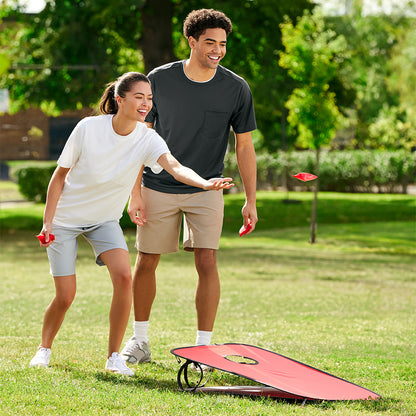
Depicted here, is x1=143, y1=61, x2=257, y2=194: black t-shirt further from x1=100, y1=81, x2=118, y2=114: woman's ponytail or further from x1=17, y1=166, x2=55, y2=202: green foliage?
x1=17, y1=166, x2=55, y2=202: green foliage

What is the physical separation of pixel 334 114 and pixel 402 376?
11.2 metres

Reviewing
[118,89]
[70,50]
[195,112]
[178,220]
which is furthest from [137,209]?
[70,50]

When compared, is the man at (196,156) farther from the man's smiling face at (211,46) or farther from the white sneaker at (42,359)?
the white sneaker at (42,359)

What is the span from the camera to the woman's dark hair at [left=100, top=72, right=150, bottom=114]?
4.51 metres

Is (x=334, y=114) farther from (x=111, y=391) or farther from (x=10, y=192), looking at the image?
(x=10, y=192)

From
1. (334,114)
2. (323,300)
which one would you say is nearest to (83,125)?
(323,300)

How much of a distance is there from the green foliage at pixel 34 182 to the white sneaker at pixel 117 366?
22949mm

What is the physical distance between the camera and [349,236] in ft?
60.2

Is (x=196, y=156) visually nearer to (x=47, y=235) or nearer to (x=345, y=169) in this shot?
(x=47, y=235)

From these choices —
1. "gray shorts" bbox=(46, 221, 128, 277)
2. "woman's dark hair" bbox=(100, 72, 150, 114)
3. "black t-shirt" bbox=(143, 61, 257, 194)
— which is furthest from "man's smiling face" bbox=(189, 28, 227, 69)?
"gray shorts" bbox=(46, 221, 128, 277)

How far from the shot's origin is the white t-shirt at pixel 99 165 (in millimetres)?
4488

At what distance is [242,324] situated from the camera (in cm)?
734

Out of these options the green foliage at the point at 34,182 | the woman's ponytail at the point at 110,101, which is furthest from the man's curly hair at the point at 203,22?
the green foliage at the point at 34,182

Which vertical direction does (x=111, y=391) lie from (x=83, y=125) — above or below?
below
